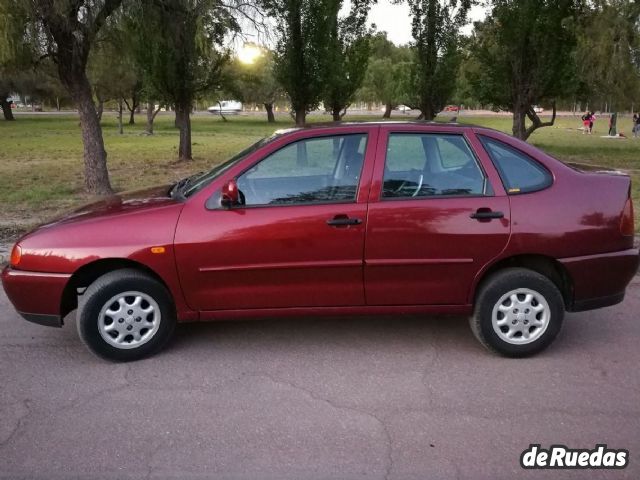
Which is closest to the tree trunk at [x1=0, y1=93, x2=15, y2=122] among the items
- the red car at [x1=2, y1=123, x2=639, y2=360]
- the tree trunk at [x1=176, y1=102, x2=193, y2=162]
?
the tree trunk at [x1=176, y1=102, x2=193, y2=162]

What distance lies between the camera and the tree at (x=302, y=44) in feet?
48.3

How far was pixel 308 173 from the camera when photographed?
4.32 m

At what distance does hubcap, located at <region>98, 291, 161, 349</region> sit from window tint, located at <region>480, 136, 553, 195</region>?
2573 mm

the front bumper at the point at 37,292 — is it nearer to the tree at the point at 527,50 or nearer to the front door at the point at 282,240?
the front door at the point at 282,240

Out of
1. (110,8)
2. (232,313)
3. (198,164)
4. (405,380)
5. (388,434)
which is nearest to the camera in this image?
(388,434)

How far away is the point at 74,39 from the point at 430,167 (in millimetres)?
8071

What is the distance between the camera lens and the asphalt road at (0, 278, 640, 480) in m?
3.05

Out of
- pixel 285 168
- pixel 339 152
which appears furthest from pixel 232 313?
pixel 339 152

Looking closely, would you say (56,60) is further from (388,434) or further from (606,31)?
(606,31)

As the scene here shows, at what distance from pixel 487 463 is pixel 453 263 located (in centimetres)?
148

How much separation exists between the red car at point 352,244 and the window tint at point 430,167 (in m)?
0.01

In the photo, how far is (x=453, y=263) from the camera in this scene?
4160mm

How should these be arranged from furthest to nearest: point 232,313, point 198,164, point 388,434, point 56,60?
1. point 198,164
2. point 56,60
3. point 232,313
4. point 388,434

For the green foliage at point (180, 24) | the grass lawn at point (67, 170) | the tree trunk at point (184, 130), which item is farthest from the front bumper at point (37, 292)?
the tree trunk at point (184, 130)
